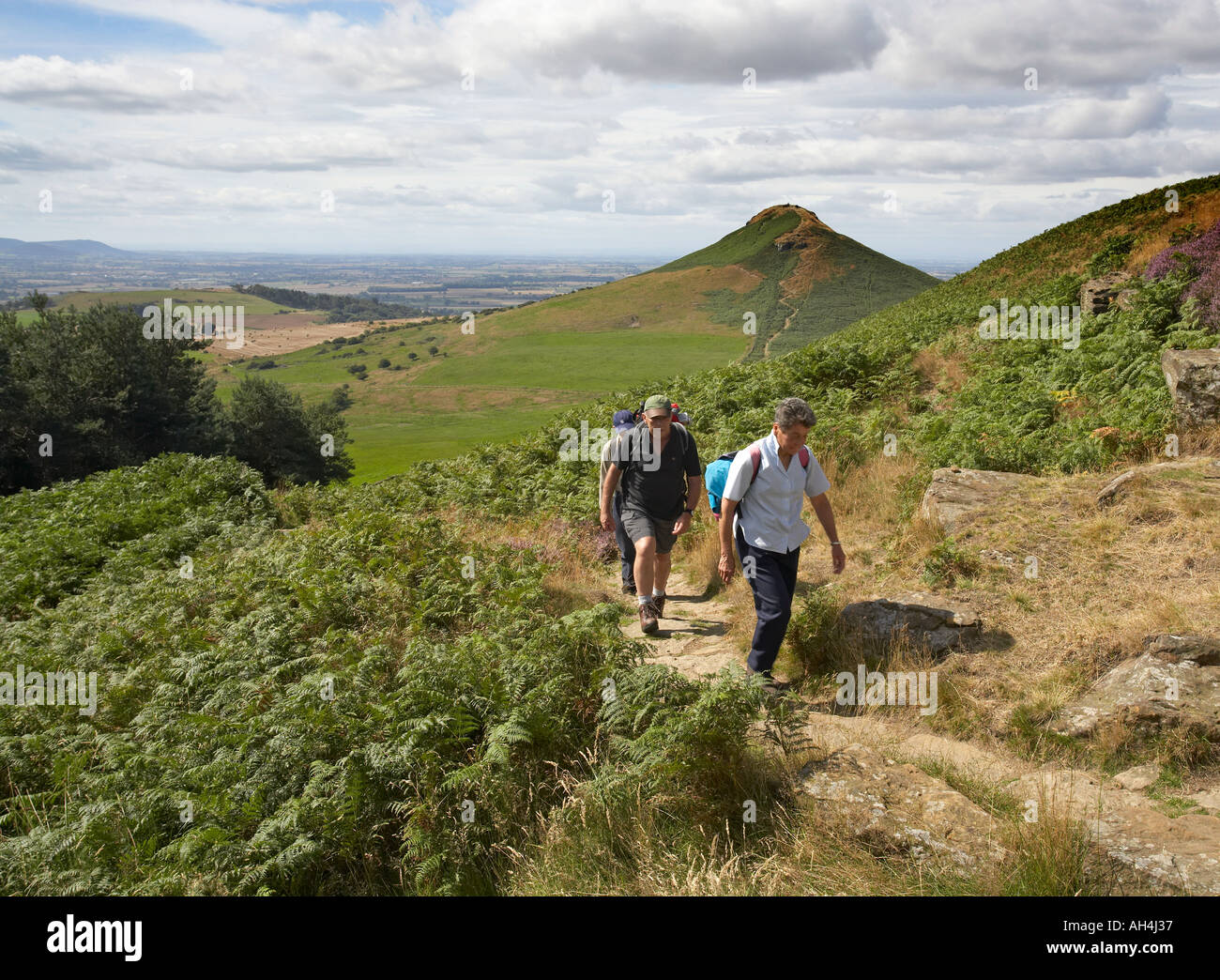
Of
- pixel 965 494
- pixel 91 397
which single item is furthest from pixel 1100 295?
pixel 91 397

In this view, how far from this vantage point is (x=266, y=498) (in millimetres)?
14438

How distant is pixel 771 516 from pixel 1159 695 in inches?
108

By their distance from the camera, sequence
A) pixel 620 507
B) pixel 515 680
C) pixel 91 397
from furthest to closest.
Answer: pixel 91 397
pixel 620 507
pixel 515 680

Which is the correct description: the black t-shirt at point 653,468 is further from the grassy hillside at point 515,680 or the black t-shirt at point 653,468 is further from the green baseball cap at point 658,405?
the grassy hillside at point 515,680

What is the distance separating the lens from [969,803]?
405cm

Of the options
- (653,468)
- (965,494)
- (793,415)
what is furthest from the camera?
(965,494)

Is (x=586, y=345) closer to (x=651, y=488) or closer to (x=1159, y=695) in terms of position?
(x=651, y=488)

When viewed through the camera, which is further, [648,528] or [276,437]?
[276,437]

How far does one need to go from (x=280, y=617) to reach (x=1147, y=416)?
10184 mm

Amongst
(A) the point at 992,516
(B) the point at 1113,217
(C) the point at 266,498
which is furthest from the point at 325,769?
(B) the point at 1113,217

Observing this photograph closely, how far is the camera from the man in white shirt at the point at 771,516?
5.65 metres

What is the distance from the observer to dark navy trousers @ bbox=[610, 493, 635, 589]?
793 centimetres

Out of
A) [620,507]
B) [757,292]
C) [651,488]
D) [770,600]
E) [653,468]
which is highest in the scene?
[757,292]

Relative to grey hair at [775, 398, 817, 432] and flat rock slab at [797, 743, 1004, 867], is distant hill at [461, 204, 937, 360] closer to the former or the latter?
grey hair at [775, 398, 817, 432]
